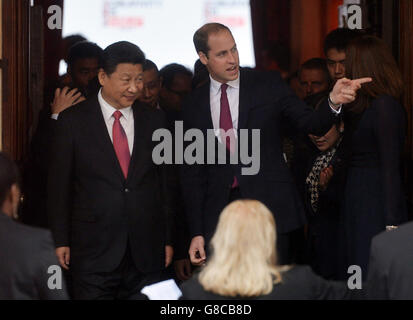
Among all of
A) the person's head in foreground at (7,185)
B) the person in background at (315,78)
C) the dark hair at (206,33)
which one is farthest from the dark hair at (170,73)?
the person's head in foreground at (7,185)

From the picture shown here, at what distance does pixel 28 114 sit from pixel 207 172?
1.40m

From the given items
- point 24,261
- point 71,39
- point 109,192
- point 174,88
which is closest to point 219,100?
point 109,192

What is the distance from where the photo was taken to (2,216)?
9.71 ft

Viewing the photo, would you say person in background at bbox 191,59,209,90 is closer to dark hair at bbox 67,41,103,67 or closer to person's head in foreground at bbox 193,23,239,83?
dark hair at bbox 67,41,103,67

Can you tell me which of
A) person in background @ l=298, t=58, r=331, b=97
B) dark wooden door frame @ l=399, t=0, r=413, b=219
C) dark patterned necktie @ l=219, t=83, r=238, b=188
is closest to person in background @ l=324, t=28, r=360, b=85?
dark wooden door frame @ l=399, t=0, r=413, b=219

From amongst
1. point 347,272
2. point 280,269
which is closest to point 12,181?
point 280,269

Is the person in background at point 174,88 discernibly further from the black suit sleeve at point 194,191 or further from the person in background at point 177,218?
the black suit sleeve at point 194,191

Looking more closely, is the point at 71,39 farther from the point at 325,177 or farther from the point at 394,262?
the point at 394,262

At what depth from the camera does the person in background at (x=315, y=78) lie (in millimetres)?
5695

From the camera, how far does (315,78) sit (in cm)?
571
